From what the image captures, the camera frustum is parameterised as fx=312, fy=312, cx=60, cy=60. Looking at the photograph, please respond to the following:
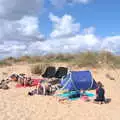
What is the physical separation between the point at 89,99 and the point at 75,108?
5.14 feet

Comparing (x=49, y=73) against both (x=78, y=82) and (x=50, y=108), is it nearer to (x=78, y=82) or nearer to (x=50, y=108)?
(x=78, y=82)

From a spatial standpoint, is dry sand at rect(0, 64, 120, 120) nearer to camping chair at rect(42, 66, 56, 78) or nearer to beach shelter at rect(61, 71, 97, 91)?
beach shelter at rect(61, 71, 97, 91)

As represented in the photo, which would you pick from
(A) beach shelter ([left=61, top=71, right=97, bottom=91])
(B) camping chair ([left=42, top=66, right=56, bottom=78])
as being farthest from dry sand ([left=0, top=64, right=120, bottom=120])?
(B) camping chair ([left=42, top=66, right=56, bottom=78])

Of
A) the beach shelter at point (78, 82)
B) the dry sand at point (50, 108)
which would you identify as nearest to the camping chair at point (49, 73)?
the beach shelter at point (78, 82)

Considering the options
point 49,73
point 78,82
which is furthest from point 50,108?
point 49,73

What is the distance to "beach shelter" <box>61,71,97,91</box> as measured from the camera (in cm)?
1543

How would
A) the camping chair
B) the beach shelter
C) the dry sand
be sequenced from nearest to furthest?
the dry sand → the beach shelter → the camping chair

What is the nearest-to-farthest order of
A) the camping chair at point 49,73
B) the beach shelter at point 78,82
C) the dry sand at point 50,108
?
1. the dry sand at point 50,108
2. the beach shelter at point 78,82
3. the camping chair at point 49,73

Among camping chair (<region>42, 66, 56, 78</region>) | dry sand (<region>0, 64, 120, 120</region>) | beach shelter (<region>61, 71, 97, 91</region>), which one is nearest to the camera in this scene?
→ dry sand (<region>0, 64, 120, 120</region>)

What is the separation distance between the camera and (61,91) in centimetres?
1526

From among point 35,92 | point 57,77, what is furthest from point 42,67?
point 35,92

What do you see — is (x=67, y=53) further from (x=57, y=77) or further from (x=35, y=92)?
(x=35, y=92)

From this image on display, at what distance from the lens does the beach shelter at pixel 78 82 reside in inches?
608

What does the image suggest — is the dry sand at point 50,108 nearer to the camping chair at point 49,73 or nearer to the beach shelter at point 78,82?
the beach shelter at point 78,82
